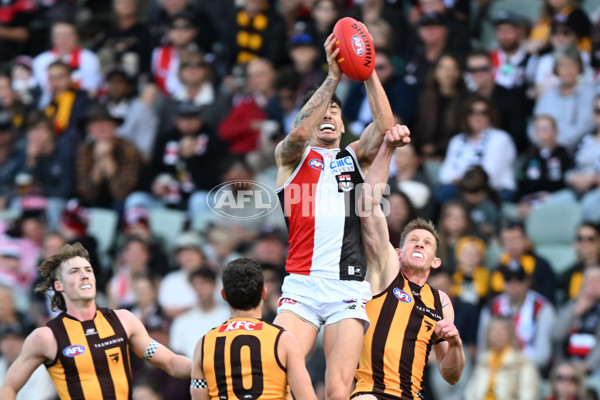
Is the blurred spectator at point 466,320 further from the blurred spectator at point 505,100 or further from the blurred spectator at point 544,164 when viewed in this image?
the blurred spectator at point 505,100

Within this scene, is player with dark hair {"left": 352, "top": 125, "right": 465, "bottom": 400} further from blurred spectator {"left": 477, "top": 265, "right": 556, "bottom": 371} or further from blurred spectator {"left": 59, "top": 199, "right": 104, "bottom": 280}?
blurred spectator {"left": 59, "top": 199, "right": 104, "bottom": 280}

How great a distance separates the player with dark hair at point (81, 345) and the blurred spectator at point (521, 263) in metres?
4.75

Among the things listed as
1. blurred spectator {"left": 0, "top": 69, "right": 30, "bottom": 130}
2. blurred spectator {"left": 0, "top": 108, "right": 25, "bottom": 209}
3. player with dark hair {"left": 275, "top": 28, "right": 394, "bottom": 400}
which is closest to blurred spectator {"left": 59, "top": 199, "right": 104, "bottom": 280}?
blurred spectator {"left": 0, "top": 108, "right": 25, "bottom": 209}

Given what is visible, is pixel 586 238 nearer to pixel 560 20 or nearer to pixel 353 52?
pixel 560 20

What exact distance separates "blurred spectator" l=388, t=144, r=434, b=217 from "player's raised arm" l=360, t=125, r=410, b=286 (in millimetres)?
4212

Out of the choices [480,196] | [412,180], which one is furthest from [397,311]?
[412,180]

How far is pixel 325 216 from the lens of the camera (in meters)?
7.88

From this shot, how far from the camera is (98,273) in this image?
543 inches

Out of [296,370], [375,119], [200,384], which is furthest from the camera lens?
[375,119]

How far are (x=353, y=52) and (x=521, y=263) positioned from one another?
4.75 metres

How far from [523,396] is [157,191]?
5446mm

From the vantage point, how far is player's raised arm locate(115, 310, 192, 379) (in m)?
7.84

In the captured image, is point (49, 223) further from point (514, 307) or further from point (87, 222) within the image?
point (514, 307)

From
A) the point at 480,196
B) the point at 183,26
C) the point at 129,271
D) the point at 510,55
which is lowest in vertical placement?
the point at 129,271
